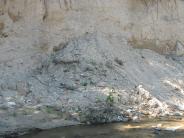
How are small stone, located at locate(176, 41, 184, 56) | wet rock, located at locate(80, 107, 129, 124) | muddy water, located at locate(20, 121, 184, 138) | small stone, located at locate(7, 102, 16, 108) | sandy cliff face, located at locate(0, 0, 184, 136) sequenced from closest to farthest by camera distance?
muddy water, located at locate(20, 121, 184, 138) → wet rock, located at locate(80, 107, 129, 124) → small stone, located at locate(7, 102, 16, 108) → sandy cliff face, located at locate(0, 0, 184, 136) → small stone, located at locate(176, 41, 184, 56)

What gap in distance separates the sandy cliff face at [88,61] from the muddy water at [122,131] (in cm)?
39

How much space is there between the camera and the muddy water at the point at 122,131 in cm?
951

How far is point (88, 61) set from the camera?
1203cm

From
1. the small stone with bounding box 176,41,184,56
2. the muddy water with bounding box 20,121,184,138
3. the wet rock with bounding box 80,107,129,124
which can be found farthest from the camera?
the small stone with bounding box 176,41,184,56

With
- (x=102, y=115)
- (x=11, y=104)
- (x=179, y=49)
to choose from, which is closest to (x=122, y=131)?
(x=102, y=115)

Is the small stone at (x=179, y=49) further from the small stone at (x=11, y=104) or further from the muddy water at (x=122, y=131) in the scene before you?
the small stone at (x=11, y=104)

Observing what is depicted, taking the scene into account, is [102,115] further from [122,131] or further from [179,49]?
[179,49]

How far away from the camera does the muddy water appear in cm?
951

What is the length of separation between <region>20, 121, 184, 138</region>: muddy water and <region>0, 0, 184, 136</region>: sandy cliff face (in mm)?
390

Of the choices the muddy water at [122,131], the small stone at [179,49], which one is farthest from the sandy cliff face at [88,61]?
the muddy water at [122,131]

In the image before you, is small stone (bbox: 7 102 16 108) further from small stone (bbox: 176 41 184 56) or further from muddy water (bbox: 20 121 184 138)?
small stone (bbox: 176 41 184 56)

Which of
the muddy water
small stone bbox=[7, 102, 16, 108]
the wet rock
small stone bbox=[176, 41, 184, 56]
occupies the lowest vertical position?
the muddy water

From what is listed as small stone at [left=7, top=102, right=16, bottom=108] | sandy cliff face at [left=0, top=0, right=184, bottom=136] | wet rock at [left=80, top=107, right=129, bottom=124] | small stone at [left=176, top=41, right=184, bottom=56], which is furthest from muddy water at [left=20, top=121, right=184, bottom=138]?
small stone at [left=176, top=41, right=184, bottom=56]

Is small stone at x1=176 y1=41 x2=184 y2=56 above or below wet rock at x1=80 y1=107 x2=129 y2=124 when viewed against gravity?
above
